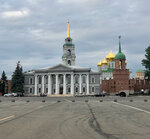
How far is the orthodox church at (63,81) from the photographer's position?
93375 mm

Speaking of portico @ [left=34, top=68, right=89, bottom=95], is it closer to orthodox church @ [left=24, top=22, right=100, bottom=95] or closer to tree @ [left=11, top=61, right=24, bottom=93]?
orthodox church @ [left=24, top=22, right=100, bottom=95]

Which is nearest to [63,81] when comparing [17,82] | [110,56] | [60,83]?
[60,83]

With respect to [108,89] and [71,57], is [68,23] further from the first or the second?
[108,89]

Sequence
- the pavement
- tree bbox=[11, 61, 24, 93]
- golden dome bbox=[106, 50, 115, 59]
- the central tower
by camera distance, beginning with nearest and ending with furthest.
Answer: the pavement < tree bbox=[11, 61, 24, 93] < the central tower < golden dome bbox=[106, 50, 115, 59]

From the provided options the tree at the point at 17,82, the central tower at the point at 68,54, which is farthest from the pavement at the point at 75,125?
the central tower at the point at 68,54

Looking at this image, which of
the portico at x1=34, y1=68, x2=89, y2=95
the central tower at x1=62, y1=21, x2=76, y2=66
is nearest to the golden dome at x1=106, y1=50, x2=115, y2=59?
the central tower at x1=62, y1=21, x2=76, y2=66

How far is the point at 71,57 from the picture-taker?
11600cm

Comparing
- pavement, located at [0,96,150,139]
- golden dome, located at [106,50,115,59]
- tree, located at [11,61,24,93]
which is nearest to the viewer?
pavement, located at [0,96,150,139]

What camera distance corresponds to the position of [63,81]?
94.9m

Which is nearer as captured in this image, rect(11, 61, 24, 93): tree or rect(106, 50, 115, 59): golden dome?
rect(11, 61, 24, 93): tree

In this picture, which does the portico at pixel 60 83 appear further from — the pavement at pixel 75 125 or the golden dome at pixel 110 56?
Result: the pavement at pixel 75 125

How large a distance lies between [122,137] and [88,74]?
Answer: 86.7m

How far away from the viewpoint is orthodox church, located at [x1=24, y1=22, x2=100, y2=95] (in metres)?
93.4

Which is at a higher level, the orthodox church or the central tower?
the central tower
